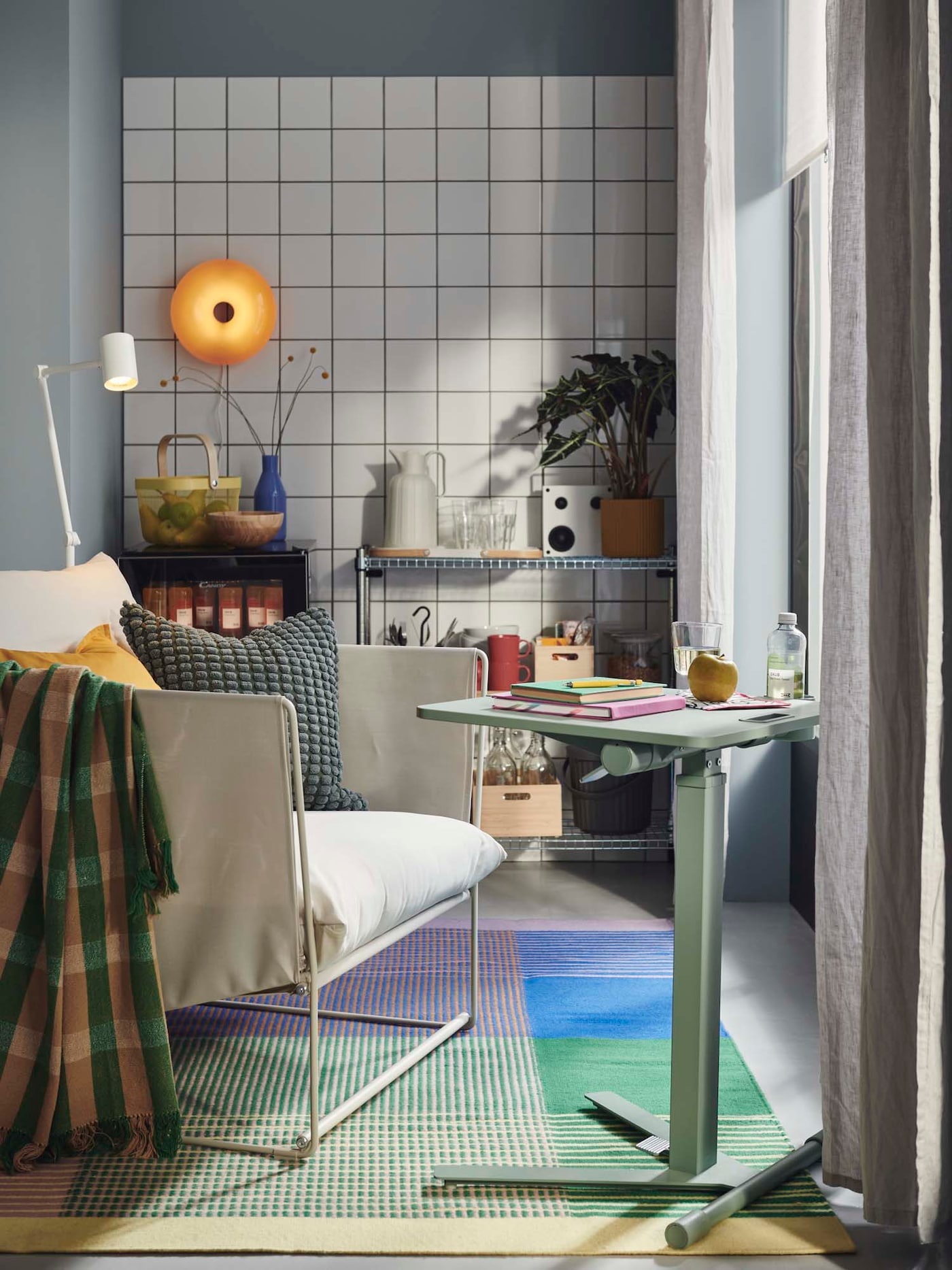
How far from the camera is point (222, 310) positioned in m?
3.71

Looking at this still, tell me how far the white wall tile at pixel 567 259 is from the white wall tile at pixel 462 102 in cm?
43

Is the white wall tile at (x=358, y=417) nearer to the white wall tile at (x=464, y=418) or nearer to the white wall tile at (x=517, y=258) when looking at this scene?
the white wall tile at (x=464, y=418)

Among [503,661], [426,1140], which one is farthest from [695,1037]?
[503,661]

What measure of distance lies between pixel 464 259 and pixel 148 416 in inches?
44.0

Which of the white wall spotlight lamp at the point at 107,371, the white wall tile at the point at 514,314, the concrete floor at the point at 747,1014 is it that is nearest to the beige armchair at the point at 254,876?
the concrete floor at the point at 747,1014

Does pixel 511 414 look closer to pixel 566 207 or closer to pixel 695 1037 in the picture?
pixel 566 207

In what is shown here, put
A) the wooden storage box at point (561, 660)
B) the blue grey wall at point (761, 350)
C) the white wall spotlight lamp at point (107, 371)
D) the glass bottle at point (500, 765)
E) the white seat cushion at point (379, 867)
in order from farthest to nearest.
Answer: the wooden storage box at point (561, 660) < the glass bottle at point (500, 765) < the blue grey wall at point (761, 350) < the white wall spotlight lamp at point (107, 371) < the white seat cushion at point (379, 867)

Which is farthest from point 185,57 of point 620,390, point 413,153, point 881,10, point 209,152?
point 881,10

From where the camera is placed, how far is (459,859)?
7.28ft

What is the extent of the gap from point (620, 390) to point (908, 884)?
2369 millimetres

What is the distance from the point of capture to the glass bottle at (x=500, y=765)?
138 inches

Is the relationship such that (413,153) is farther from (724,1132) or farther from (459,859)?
(724,1132)

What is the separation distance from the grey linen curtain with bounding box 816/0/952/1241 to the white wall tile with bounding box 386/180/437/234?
7.49 ft

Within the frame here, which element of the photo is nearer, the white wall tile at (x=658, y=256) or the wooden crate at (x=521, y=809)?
the wooden crate at (x=521, y=809)
